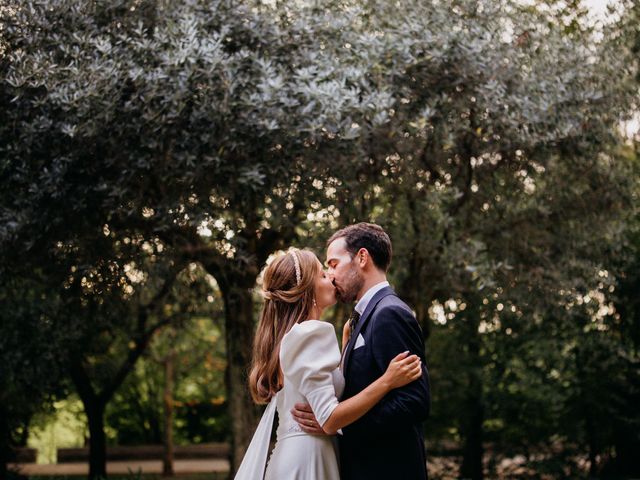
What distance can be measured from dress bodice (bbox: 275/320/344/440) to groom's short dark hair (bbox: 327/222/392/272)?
17.1 inches

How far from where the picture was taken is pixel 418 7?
8.49 m

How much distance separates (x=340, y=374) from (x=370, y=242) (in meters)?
0.64

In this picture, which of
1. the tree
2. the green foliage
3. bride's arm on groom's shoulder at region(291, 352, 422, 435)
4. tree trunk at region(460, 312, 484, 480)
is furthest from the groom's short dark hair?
tree trunk at region(460, 312, 484, 480)

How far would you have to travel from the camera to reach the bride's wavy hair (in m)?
3.64

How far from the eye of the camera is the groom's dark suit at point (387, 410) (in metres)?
3.36

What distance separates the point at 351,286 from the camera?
12.3ft

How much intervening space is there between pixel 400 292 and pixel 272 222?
2750mm

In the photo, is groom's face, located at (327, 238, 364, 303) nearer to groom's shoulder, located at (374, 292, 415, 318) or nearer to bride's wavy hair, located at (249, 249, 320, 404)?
bride's wavy hair, located at (249, 249, 320, 404)

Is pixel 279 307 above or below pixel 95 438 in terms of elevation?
above

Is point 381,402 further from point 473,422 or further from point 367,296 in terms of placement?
point 473,422

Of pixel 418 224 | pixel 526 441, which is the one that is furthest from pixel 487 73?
pixel 526 441

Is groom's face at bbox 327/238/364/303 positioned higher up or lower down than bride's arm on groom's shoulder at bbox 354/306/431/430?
higher up

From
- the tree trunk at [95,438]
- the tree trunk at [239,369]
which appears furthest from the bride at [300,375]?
the tree trunk at [95,438]

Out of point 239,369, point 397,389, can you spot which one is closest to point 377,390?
point 397,389
